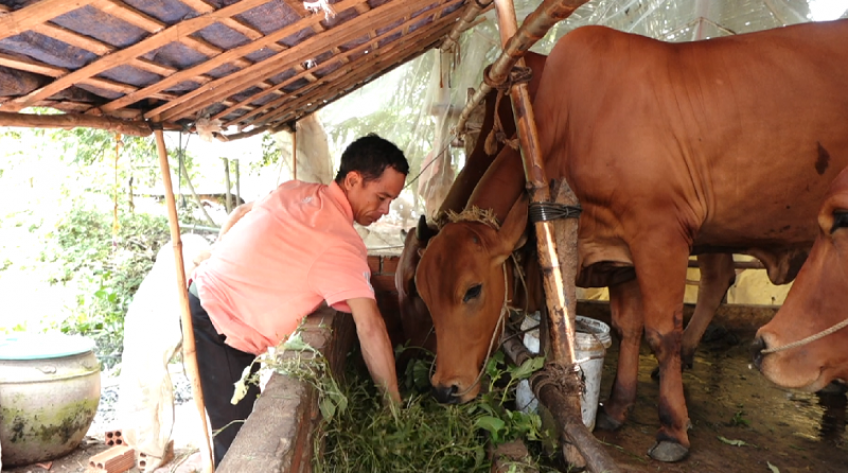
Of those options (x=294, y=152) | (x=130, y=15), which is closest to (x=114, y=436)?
(x=294, y=152)

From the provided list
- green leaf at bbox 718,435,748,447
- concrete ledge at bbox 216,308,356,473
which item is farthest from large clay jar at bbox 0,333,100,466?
green leaf at bbox 718,435,748,447

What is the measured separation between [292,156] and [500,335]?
233 cm

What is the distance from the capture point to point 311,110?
4512mm

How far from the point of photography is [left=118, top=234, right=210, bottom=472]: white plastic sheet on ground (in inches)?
153

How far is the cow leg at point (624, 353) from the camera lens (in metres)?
3.58

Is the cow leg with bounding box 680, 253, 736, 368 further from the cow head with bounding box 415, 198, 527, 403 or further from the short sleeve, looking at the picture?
the short sleeve

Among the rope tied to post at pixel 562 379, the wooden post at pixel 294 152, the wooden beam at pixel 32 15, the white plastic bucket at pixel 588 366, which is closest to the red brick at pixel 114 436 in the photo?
the wooden post at pixel 294 152

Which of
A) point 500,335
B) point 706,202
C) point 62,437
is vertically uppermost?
point 706,202

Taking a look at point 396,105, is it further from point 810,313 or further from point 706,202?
point 810,313

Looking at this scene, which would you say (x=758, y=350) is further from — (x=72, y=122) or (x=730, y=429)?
(x=72, y=122)

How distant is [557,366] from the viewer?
2.57 meters

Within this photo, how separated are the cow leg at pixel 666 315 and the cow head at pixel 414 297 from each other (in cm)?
118

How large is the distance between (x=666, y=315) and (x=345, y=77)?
2.30 metres

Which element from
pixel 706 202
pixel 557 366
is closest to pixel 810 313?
pixel 557 366
